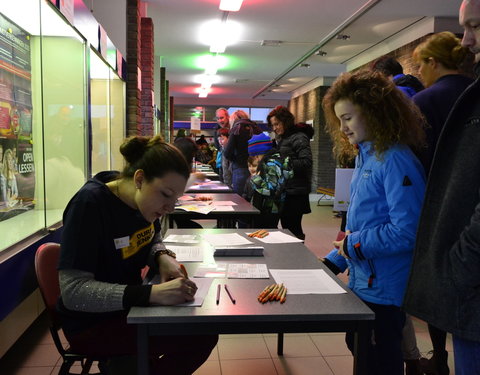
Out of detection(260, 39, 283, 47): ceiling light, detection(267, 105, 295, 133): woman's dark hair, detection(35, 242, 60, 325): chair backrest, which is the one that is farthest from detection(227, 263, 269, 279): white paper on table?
detection(260, 39, 283, 47): ceiling light

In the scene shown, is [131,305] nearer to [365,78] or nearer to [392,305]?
[392,305]

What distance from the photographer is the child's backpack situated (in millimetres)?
3693

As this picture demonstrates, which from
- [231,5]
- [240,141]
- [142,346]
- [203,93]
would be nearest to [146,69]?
[231,5]

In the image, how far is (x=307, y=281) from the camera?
5.50 ft

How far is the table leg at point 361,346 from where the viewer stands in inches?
53.9

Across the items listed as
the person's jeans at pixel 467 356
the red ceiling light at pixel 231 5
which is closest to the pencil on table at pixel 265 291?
the person's jeans at pixel 467 356

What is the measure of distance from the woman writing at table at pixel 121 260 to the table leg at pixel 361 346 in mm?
557

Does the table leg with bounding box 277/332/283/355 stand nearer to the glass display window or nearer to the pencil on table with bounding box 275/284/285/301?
the pencil on table with bounding box 275/284/285/301

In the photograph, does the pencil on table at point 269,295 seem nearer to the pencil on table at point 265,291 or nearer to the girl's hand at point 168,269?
the pencil on table at point 265,291

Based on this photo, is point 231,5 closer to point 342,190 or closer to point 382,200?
point 342,190

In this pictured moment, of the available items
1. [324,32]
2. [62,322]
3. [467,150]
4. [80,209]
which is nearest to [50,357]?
[62,322]

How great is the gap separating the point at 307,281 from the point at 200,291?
0.43 m

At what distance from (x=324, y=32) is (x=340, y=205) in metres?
5.10

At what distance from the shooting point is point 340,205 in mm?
3678
